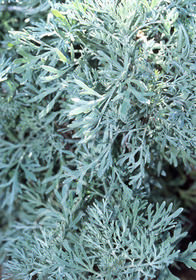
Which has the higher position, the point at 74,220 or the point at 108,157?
the point at 108,157

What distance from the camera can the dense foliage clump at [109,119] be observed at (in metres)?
0.88

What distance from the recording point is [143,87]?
832 mm

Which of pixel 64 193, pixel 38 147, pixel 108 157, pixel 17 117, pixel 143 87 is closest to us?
pixel 143 87

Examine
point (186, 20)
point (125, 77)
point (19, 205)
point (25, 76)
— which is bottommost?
point (19, 205)

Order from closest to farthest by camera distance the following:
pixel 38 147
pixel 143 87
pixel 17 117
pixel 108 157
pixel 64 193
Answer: pixel 143 87 < pixel 108 157 < pixel 64 193 < pixel 38 147 < pixel 17 117

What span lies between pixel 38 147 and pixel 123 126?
0.37 meters

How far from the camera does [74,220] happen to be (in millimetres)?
1051

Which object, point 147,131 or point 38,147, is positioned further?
point 38,147

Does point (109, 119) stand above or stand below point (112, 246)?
above

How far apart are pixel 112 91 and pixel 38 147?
17.5 inches

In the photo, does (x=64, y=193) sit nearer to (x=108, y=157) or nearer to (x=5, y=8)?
(x=108, y=157)

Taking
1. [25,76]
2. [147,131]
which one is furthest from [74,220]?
[25,76]

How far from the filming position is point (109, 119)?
964 mm

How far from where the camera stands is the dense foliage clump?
2.87ft
